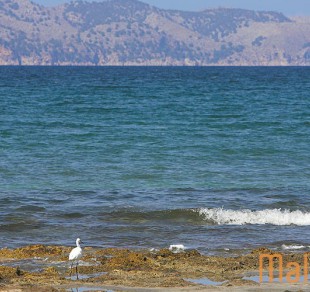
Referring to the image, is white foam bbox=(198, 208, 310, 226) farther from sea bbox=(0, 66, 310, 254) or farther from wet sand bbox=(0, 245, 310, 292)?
wet sand bbox=(0, 245, 310, 292)

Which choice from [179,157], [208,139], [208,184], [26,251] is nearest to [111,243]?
[26,251]

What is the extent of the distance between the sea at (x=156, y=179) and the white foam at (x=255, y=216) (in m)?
0.05

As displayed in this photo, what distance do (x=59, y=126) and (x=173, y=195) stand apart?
22.7m

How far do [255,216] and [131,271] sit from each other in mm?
7571

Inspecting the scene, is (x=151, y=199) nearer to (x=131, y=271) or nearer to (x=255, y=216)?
(x=255, y=216)

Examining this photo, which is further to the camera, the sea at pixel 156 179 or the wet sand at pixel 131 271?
the sea at pixel 156 179

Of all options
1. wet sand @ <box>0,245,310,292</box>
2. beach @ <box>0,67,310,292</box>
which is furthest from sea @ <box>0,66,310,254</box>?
wet sand @ <box>0,245,310,292</box>

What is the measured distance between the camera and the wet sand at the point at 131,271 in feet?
50.0

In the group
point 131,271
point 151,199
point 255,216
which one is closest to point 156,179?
point 151,199

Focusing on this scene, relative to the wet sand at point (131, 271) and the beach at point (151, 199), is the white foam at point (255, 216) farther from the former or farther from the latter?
the wet sand at point (131, 271)

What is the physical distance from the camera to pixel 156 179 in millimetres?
30094

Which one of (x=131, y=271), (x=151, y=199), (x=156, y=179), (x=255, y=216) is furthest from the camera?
(x=156, y=179)

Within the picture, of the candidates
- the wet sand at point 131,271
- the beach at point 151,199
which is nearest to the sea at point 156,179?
the beach at point 151,199

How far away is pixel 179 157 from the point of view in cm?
3597
